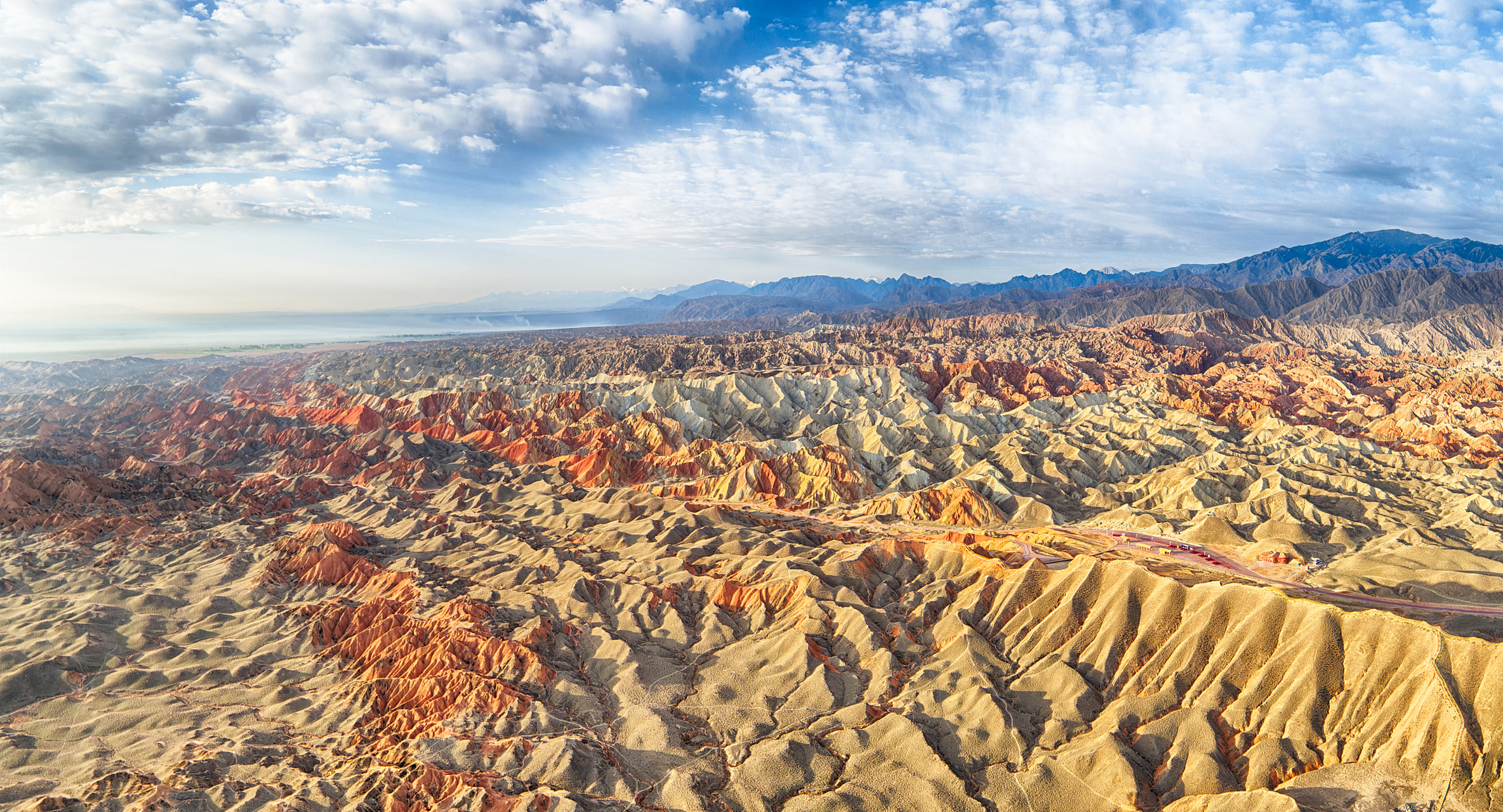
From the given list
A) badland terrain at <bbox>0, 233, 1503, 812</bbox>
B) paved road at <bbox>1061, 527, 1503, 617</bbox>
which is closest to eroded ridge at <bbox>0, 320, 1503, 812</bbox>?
badland terrain at <bbox>0, 233, 1503, 812</bbox>

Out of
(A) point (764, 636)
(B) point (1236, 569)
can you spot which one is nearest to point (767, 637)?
(A) point (764, 636)

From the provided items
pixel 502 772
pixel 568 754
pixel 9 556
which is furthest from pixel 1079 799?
pixel 9 556

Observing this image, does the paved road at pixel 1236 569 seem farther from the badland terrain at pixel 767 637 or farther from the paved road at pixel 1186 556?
the badland terrain at pixel 767 637

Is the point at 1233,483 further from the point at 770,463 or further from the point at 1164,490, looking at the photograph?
the point at 770,463

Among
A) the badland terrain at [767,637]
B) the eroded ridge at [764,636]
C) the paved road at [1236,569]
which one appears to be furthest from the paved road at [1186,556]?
the badland terrain at [767,637]

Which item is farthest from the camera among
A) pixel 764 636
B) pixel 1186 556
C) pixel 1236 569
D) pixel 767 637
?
pixel 1186 556

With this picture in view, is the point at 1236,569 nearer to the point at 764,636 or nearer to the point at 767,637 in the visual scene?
Result: the point at 767,637

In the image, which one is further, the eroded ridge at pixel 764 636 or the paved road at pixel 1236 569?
the paved road at pixel 1236 569

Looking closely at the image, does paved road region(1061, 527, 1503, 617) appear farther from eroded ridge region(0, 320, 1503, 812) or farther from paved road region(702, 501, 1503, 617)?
eroded ridge region(0, 320, 1503, 812)

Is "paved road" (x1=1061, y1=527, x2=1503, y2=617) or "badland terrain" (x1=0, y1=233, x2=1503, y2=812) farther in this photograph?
"paved road" (x1=1061, y1=527, x2=1503, y2=617)
